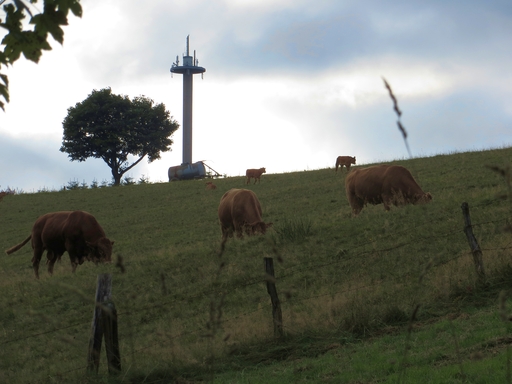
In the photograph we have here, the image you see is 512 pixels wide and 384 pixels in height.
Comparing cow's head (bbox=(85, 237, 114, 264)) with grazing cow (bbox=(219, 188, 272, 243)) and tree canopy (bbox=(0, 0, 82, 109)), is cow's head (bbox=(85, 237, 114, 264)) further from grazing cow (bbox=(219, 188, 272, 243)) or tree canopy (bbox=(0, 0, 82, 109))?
tree canopy (bbox=(0, 0, 82, 109))

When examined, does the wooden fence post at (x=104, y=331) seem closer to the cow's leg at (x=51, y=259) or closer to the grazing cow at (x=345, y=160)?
the cow's leg at (x=51, y=259)

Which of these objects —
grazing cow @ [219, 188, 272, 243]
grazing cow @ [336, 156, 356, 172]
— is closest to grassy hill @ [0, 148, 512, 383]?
grazing cow @ [219, 188, 272, 243]

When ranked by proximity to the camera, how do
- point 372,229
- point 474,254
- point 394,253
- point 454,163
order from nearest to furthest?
point 474,254, point 394,253, point 372,229, point 454,163

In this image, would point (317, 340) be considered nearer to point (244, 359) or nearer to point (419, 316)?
point (244, 359)

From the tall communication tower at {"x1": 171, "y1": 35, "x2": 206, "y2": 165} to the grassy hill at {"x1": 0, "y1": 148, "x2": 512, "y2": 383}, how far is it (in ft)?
149

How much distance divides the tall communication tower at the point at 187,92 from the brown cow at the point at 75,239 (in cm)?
4845

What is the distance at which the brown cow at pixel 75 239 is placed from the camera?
16.6 m

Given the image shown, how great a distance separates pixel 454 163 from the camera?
28141 millimetres

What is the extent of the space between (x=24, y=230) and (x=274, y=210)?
40.6 ft

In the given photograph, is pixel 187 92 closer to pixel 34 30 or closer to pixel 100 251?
pixel 100 251

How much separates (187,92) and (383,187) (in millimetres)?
58207

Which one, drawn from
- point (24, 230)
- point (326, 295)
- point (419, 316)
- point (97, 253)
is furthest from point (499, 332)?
point (24, 230)

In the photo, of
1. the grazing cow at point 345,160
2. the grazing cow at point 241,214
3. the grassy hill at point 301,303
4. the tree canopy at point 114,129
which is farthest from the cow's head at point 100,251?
the tree canopy at point 114,129

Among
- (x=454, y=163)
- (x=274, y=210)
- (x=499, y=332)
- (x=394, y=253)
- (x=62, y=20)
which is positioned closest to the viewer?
(x=62, y=20)
